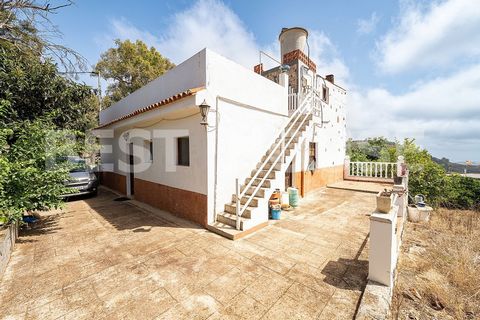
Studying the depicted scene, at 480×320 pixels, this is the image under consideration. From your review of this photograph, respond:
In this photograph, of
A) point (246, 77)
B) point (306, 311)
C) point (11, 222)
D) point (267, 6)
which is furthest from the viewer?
point (267, 6)

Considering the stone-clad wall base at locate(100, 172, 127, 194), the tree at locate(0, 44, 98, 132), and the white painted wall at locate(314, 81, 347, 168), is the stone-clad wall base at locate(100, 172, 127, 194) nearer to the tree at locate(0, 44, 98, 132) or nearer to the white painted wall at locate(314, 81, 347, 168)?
the tree at locate(0, 44, 98, 132)

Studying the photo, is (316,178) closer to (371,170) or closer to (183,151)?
(371,170)

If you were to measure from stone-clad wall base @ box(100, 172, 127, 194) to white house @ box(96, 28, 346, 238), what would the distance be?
155 mm

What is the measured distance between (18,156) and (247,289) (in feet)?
19.9

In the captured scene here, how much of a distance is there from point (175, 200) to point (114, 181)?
6694 mm

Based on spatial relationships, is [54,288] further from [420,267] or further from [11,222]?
Result: [420,267]

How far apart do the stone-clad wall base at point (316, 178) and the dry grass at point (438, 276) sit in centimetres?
398

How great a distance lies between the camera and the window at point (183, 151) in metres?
6.23

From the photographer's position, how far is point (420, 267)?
3.75m

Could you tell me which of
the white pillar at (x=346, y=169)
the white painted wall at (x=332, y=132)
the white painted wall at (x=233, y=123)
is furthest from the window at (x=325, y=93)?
the white painted wall at (x=233, y=123)

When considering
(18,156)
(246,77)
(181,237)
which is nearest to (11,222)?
(18,156)

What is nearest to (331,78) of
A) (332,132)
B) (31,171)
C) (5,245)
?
(332,132)

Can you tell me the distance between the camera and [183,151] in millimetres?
6414

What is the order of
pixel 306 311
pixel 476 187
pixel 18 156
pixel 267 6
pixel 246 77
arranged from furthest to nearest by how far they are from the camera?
pixel 476 187 < pixel 267 6 < pixel 246 77 < pixel 18 156 < pixel 306 311
